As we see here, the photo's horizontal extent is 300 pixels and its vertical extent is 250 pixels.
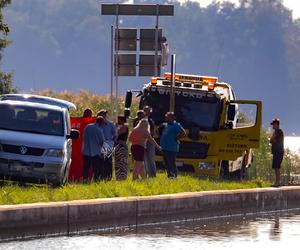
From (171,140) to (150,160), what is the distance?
2.13 ft

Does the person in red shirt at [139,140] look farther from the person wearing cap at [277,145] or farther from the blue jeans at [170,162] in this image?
the person wearing cap at [277,145]

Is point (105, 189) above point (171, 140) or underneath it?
underneath

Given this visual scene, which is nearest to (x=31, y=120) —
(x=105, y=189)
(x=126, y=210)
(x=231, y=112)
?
(x=105, y=189)

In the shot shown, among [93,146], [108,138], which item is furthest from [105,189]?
[108,138]

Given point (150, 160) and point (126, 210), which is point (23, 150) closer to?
point (126, 210)

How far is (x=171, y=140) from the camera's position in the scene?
26.6m

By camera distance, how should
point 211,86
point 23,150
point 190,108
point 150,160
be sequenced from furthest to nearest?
point 211,86 < point 190,108 < point 150,160 < point 23,150

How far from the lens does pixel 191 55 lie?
641ft

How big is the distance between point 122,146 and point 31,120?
2714 mm


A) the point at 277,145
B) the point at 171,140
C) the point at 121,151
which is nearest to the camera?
the point at 121,151

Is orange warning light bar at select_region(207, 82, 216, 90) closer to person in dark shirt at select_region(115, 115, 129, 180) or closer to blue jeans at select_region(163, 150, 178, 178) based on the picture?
blue jeans at select_region(163, 150, 178, 178)

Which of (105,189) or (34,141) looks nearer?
(105,189)

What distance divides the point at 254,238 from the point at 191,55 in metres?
176

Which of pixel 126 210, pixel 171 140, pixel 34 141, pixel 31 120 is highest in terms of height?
pixel 31 120
